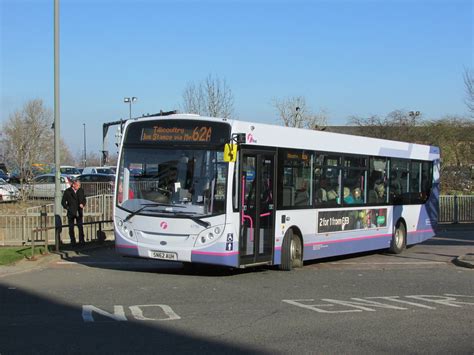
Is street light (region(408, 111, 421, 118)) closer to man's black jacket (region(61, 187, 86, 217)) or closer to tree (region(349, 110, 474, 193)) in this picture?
tree (region(349, 110, 474, 193))

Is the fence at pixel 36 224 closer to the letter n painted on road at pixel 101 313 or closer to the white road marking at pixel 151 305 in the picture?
the letter n painted on road at pixel 101 313

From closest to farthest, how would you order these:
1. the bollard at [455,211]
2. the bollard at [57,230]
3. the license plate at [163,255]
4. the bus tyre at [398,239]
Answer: the license plate at [163,255]
the bollard at [57,230]
the bus tyre at [398,239]
the bollard at [455,211]

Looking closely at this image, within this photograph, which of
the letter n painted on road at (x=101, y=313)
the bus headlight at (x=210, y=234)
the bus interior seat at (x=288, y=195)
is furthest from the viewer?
the bus interior seat at (x=288, y=195)

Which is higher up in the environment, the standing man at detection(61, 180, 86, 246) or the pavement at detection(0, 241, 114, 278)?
the standing man at detection(61, 180, 86, 246)

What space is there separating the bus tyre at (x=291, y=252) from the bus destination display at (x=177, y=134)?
2.90m

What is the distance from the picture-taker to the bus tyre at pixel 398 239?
16.7 m

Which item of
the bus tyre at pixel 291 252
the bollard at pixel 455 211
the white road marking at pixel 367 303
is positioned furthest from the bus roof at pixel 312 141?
the bollard at pixel 455 211

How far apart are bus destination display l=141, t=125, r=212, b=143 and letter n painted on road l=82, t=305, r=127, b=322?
12.6ft

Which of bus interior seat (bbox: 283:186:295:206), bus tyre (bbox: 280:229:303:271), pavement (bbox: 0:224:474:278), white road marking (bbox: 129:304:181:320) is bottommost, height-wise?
pavement (bbox: 0:224:474:278)

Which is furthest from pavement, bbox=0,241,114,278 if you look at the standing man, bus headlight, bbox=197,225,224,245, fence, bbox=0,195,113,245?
bus headlight, bbox=197,225,224,245

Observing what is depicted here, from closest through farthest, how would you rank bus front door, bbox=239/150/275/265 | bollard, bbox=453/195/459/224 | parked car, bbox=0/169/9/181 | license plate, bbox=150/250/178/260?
license plate, bbox=150/250/178/260 → bus front door, bbox=239/150/275/265 → bollard, bbox=453/195/459/224 → parked car, bbox=0/169/9/181

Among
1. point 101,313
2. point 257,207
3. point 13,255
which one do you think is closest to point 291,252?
point 257,207

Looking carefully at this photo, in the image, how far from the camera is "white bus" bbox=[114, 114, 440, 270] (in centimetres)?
1088

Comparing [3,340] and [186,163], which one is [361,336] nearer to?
[3,340]
